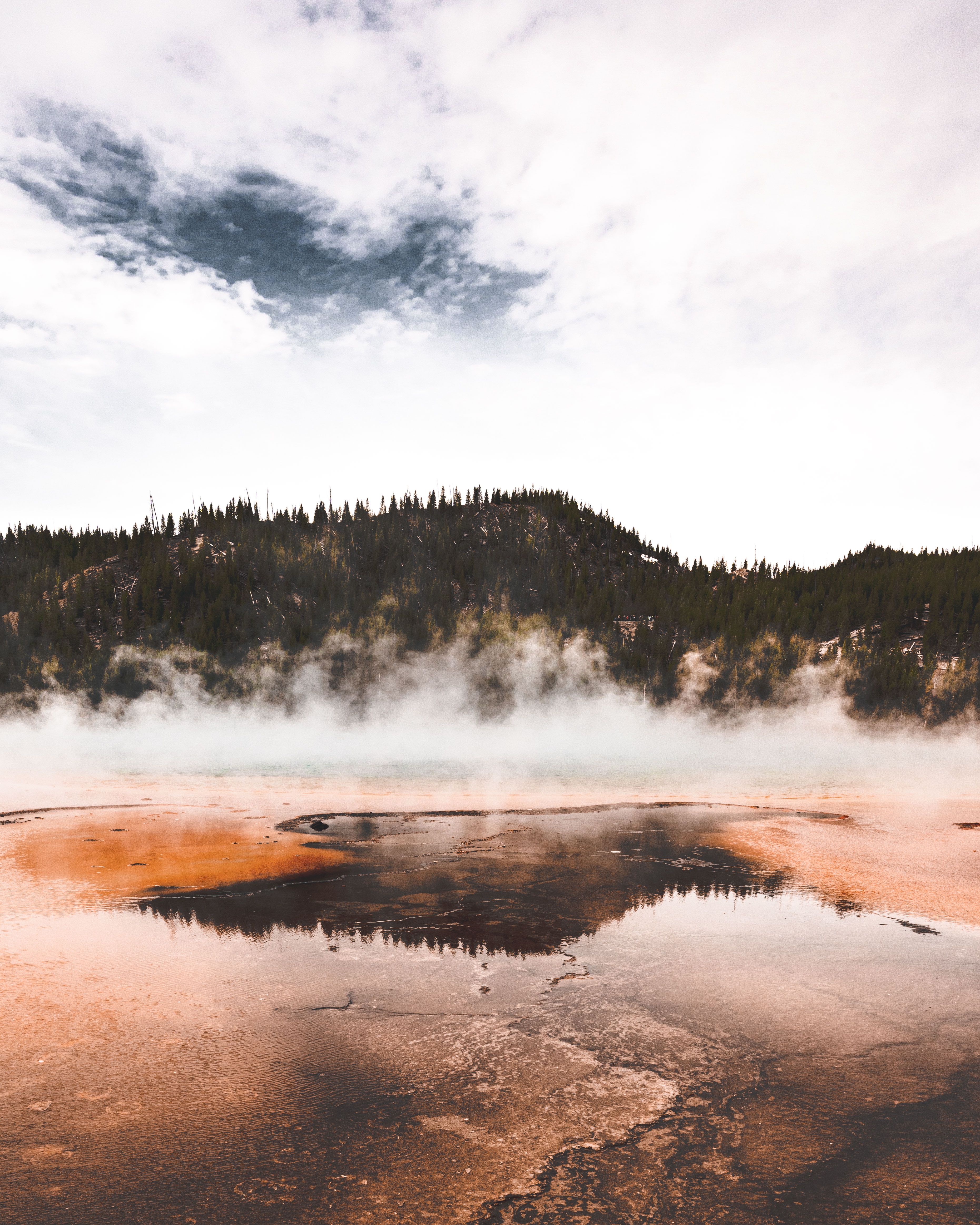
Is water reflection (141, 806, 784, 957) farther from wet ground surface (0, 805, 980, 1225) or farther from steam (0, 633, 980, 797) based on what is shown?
steam (0, 633, 980, 797)

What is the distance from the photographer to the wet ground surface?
3.46 m

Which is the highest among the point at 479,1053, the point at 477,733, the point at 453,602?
the point at 453,602

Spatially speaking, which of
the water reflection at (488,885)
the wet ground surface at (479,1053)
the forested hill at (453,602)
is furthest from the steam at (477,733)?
the wet ground surface at (479,1053)

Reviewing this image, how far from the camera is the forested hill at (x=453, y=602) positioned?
4712 cm

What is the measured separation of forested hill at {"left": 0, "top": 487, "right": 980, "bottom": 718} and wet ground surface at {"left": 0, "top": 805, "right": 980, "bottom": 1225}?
4304 centimetres

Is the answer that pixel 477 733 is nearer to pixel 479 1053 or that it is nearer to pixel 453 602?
pixel 453 602

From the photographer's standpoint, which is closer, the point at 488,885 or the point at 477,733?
the point at 488,885

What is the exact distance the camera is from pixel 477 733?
4534 cm

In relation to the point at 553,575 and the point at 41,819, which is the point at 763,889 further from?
the point at 553,575

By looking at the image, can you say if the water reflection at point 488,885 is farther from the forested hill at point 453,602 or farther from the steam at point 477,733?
the forested hill at point 453,602

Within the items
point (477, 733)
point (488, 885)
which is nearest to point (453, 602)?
point (477, 733)

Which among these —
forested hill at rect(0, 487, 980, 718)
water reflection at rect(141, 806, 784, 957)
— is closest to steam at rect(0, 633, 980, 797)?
forested hill at rect(0, 487, 980, 718)

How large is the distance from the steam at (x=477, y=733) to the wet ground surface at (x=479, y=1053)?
10.5 metres

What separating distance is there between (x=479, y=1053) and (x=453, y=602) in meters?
53.4
